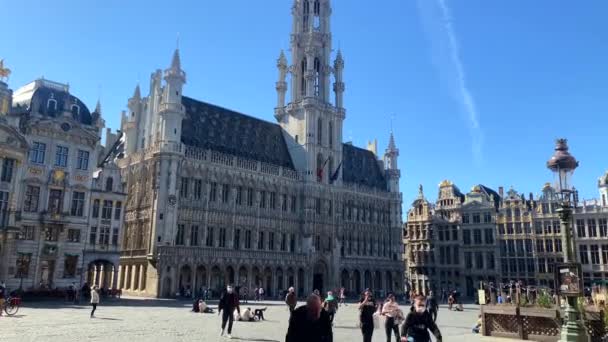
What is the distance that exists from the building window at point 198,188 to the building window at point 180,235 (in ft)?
11.6

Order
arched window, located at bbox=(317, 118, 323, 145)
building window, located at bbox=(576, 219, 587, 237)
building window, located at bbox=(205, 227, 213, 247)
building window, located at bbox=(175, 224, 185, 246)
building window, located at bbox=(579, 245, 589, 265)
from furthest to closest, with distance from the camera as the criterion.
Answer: arched window, located at bbox=(317, 118, 323, 145) < building window, located at bbox=(576, 219, 587, 237) < building window, located at bbox=(579, 245, 589, 265) < building window, located at bbox=(205, 227, 213, 247) < building window, located at bbox=(175, 224, 185, 246)

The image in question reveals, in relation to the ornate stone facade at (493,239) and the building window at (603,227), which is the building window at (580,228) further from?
the building window at (603,227)

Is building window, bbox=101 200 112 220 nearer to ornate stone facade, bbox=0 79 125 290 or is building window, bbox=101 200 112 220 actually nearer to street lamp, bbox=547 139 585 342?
ornate stone facade, bbox=0 79 125 290

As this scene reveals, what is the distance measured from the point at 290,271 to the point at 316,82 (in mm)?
26244

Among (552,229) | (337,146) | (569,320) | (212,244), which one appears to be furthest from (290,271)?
(569,320)

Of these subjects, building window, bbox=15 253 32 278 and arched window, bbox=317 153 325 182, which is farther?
arched window, bbox=317 153 325 182

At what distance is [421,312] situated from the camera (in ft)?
30.1

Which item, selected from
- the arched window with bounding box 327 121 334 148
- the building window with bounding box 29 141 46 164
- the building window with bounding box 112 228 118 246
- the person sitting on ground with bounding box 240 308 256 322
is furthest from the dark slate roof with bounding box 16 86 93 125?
the arched window with bounding box 327 121 334 148

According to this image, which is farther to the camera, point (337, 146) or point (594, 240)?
point (337, 146)

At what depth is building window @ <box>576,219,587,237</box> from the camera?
6425 centimetres

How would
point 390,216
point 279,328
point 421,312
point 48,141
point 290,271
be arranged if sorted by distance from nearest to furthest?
1. point 421,312
2. point 279,328
3. point 48,141
4. point 290,271
5. point 390,216

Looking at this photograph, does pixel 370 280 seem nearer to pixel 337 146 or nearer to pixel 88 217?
pixel 337 146

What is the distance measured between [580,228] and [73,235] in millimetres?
58496

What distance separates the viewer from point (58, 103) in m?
42.6
